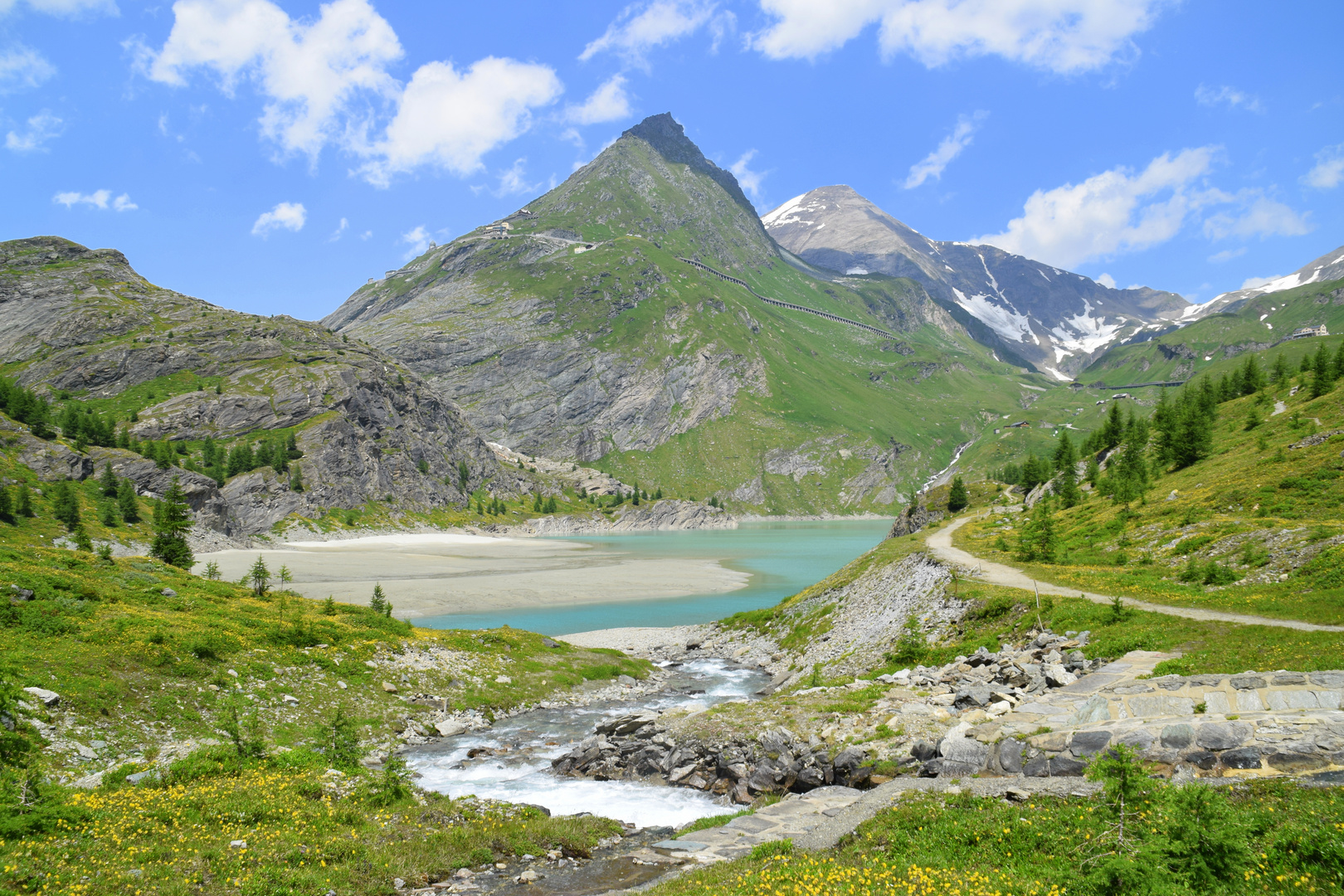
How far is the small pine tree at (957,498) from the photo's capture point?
360 feet

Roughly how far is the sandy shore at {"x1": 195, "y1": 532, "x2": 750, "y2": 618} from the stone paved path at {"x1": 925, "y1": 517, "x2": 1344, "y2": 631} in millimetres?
42557

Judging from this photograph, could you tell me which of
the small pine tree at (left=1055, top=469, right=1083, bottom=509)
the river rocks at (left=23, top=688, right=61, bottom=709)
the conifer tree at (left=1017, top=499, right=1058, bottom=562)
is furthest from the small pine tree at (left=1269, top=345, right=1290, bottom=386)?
the river rocks at (left=23, top=688, right=61, bottom=709)

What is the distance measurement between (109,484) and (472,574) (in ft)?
238

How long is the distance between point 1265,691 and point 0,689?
35.1 meters

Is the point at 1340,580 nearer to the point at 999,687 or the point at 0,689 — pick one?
the point at 999,687

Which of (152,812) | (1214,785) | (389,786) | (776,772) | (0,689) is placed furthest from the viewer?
(776,772)

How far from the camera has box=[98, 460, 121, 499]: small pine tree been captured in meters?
111

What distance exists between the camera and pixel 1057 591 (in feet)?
117

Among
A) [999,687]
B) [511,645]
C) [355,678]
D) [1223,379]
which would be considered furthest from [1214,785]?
[1223,379]

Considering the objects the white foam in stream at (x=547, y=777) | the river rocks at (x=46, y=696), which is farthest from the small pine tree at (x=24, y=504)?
the white foam in stream at (x=547, y=777)

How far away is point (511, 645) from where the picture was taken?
4534 cm

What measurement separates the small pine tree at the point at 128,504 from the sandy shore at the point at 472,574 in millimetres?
13065

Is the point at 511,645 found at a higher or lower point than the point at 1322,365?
lower

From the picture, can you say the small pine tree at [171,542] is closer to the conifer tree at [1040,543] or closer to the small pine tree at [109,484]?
the conifer tree at [1040,543]
